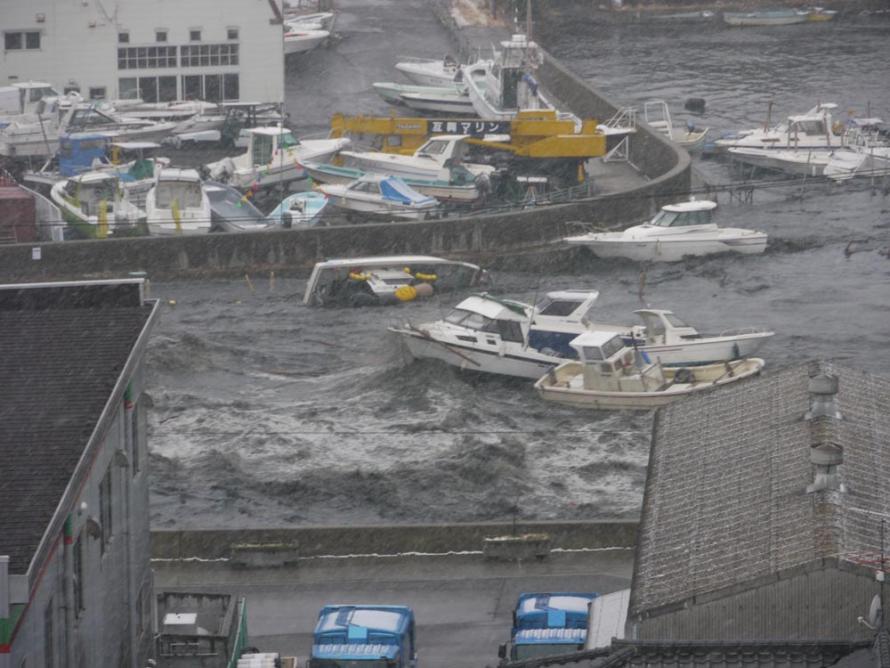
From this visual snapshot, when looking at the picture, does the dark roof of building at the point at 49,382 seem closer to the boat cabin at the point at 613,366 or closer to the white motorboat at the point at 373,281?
the boat cabin at the point at 613,366

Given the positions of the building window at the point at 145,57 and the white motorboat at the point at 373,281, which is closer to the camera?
the white motorboat at the point at 373,281

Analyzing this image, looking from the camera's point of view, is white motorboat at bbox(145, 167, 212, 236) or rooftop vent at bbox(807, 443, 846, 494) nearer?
rooftop vent at bbox(807, 443, 846, 494)

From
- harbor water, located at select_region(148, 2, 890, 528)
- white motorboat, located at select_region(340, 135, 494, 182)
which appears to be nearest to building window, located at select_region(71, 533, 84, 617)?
harbor water, located at select_region(148, 2, 890, 528)

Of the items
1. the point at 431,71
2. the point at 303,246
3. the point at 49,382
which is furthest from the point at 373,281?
the point at 431,71

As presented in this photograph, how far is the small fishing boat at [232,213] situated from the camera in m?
39.3

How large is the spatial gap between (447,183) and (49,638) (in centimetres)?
3029

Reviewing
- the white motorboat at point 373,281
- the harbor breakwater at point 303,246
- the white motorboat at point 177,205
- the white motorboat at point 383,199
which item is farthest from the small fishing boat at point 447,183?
the white motorboat at point 373,281

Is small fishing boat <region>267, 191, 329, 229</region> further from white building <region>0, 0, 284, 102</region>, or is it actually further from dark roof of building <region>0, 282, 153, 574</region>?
dark roof of building <region>0, 282, 153, 574</region>

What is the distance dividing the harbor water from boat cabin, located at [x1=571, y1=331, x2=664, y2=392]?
1.99ft

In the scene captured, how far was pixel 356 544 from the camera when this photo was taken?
20.2m

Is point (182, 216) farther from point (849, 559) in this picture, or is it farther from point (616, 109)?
point (849, 559)

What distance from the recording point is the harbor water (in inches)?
1000

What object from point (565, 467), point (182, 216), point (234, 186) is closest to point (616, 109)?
point (234, 186)

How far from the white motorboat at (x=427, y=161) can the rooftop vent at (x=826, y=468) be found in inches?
1110
